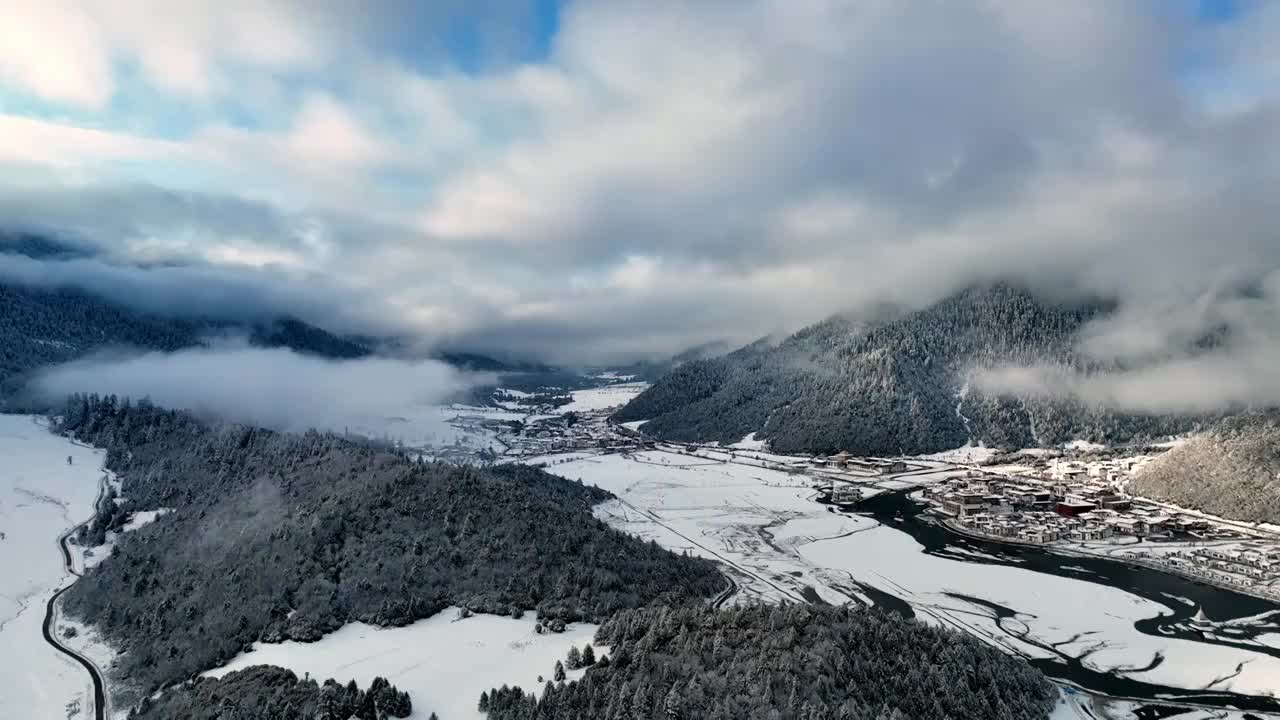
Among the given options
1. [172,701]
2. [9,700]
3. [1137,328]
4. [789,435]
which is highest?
[1137,328]

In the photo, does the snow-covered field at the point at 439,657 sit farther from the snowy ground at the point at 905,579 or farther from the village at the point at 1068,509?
the village at the point at 1068,509

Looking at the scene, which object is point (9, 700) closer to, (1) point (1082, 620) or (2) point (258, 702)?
(2) point (258, 702)

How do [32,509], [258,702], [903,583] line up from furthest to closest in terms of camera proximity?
1. [32,509]
2. [903,583]
3. [258,702]

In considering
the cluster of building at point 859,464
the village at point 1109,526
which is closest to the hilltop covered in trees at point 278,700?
the village at point 1109,526

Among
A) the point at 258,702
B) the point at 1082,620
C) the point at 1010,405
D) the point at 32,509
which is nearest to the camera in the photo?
the point at 258,702

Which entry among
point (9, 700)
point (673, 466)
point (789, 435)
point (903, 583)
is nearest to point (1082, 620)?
point (903, 583)

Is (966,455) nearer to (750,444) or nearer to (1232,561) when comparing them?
(750,444)
